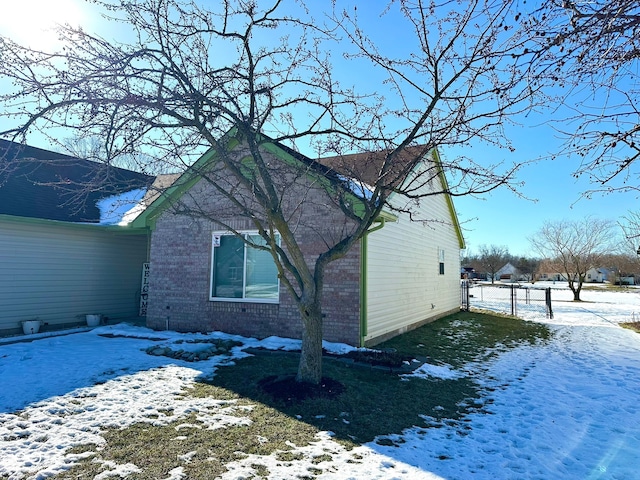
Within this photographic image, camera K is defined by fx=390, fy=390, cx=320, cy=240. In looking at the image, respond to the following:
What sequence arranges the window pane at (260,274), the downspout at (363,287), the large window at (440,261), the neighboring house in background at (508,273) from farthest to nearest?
the neighboring house in background at (508,273) < the large window at (440,261) < the window pane at (260,274) < the downspout at (363,287)

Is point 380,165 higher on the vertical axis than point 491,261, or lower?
higher

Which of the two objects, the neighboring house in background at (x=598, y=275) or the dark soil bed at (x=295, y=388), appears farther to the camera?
the neighboring house in background at (x=598, y=275)

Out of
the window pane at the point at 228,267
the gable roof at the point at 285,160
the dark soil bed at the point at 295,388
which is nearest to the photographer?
the dark soil bed at the point at 295,388

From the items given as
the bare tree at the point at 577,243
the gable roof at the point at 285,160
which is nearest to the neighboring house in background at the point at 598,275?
the bare tree at the point at 577,243

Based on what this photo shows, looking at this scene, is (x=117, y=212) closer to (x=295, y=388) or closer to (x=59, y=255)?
(x=59, y=255)

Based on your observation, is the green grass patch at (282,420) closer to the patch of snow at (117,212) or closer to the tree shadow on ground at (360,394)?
the tree shadow on ground at (360,394)

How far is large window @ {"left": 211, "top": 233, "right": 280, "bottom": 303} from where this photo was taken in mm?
9461

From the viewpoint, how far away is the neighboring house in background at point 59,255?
9.98 m

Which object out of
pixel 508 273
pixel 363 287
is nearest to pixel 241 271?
pixel 363 287

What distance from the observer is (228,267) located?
999 cm

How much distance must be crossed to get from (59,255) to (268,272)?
633 centimetres

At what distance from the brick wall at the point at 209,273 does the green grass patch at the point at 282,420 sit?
1.46 m

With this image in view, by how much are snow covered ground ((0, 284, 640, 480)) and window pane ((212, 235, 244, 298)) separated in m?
2.03

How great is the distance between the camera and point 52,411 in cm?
448
